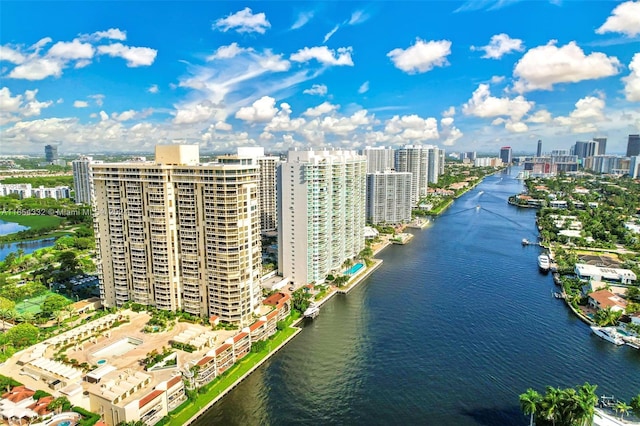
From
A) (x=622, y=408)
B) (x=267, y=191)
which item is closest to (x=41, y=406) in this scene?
(x=622, y=408)

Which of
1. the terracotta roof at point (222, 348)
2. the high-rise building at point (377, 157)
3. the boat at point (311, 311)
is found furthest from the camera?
the high-rise building at point (377, 157)

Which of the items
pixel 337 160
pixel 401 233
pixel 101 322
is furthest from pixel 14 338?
pixel 401 233

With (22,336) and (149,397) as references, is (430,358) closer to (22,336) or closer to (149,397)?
(149,397)

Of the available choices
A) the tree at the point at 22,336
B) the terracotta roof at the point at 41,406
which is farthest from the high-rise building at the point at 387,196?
the terracotta roof at the point at 41,406

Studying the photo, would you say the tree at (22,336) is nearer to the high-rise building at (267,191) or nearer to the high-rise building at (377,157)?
the high-rise building at (267,191)

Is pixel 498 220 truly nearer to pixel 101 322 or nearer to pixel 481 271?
pixel 481 271

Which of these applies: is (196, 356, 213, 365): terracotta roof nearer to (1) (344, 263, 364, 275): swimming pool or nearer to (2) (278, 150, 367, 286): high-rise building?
(2) (278, 150, 367, 286): high-rise building
